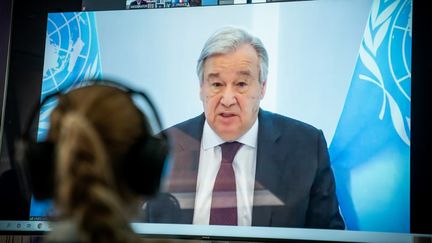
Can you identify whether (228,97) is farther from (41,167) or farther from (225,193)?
(41,167)

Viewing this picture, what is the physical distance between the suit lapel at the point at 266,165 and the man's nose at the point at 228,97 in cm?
12

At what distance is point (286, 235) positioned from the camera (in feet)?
7.14

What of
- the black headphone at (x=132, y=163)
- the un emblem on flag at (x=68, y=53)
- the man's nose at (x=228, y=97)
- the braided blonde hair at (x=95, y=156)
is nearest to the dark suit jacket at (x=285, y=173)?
the man's nose at (x=228, y=97)

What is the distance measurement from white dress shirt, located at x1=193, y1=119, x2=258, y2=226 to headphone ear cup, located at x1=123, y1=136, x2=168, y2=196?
1334 mm

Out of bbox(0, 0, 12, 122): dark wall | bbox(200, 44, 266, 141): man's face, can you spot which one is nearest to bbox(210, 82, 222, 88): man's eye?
bbox(200, 44, 266, 141): man's face

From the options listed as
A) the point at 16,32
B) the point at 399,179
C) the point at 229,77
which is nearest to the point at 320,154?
the point at 399,179

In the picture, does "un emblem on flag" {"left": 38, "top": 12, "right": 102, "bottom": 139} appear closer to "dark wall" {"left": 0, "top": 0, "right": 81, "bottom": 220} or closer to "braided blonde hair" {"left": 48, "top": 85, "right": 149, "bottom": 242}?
"dark wall" {"left": 0, "top": 0, "right": 81, "bottom": 220}

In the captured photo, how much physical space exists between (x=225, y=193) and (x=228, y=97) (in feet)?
1.23

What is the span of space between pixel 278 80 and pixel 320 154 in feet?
1.07

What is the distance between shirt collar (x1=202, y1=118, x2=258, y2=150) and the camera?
2279 millimetres

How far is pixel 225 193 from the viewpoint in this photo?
2248 millimetres

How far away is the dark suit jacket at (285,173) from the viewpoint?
2.18 metres
